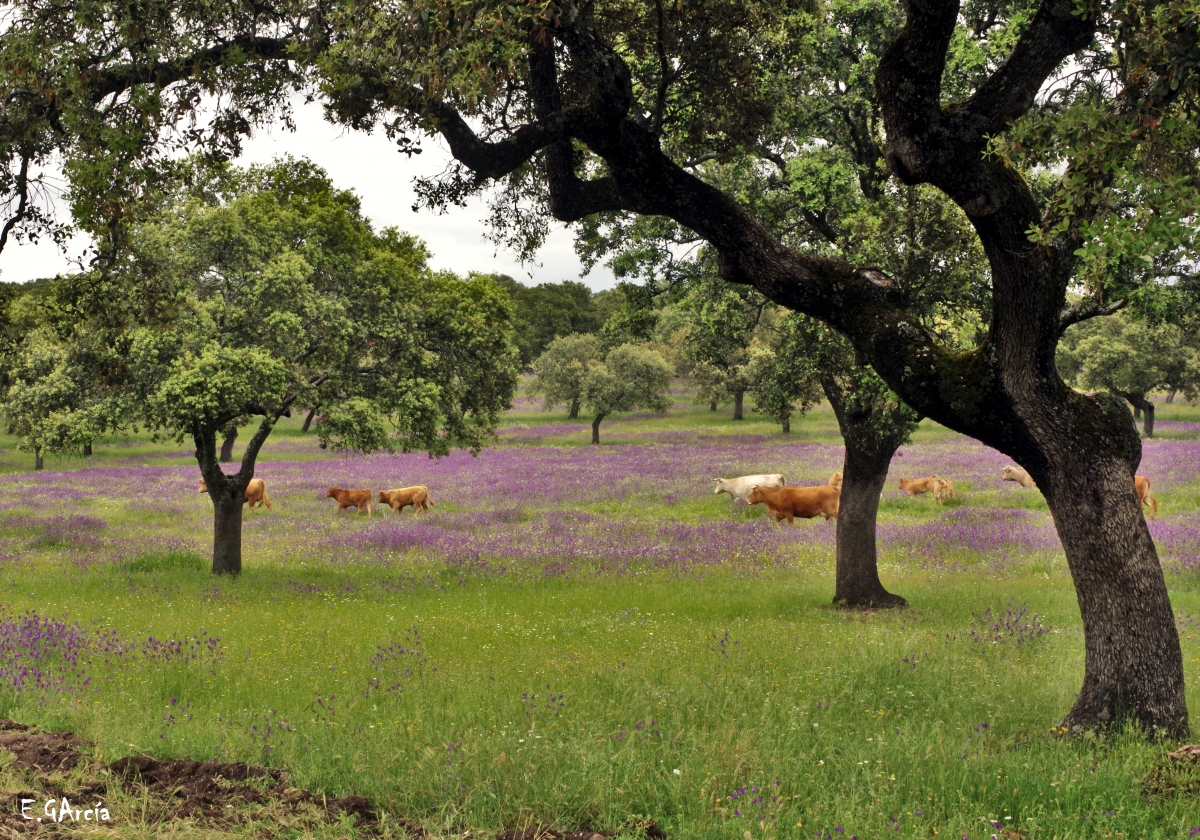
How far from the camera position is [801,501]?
2923cm

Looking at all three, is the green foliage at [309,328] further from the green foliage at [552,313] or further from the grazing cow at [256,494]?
the green foliage at [552,313]

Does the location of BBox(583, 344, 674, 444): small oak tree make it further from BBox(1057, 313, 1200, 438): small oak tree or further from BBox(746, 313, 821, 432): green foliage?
BBox(746, 313, 821, 432): green foliage

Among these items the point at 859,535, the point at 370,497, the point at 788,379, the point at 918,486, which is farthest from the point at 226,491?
the point at 918,486

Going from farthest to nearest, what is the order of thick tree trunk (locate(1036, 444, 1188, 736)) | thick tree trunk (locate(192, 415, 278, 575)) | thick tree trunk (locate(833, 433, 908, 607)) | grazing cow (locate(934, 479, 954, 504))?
grazing cow (locate(934, 479, 954, 504))
thick tree trunk (locate(192, 415, 278, 575))
thick tree trunk (locate(833, 433, 908, 607))
thick tree trunk (locate(1036, 444, 1188, 736))

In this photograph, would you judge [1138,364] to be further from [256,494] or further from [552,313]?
[552,313]

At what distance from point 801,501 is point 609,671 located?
2006 cm

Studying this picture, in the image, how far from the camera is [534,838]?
587 cm

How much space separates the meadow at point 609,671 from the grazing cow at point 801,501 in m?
0.81

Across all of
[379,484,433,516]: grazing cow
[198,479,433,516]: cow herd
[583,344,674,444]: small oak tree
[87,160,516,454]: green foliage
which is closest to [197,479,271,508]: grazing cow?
[198,479,433,516]: cow herd

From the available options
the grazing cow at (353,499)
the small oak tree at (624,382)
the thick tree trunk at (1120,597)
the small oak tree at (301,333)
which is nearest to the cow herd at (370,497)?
the grazing cow at (353,499)

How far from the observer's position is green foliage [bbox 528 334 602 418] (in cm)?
7194

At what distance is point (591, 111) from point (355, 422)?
34.9ft

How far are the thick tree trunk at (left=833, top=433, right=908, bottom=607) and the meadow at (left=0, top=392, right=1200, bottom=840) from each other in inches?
31.0

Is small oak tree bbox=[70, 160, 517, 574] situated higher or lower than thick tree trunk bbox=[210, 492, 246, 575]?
higher
